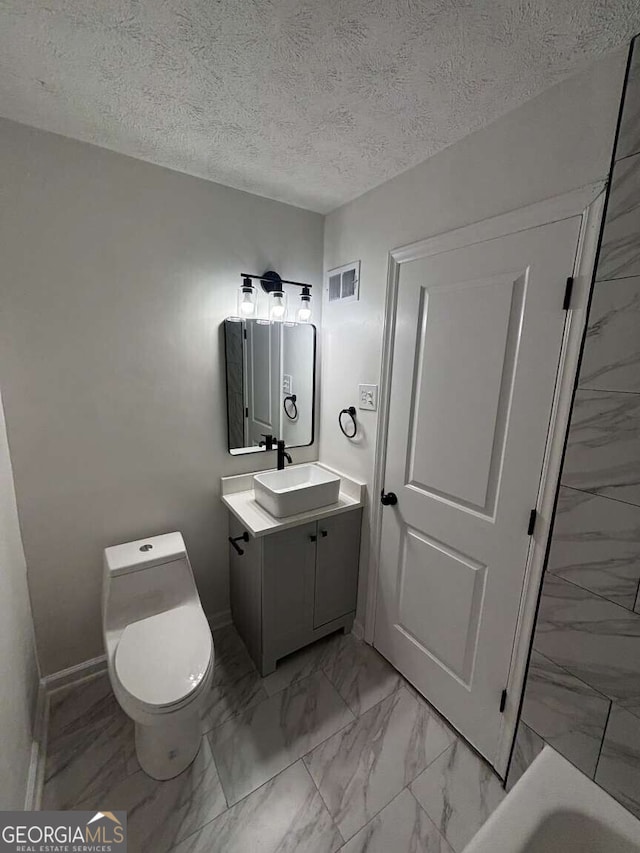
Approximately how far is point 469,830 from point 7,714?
1538 millimetres

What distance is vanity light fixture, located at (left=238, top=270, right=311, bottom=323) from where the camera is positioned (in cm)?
173

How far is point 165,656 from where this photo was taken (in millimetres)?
1315

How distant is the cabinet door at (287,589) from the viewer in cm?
164

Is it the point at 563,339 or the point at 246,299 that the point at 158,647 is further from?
the point at 563,339

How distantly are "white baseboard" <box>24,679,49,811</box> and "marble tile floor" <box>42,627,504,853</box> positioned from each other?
30 millimetres

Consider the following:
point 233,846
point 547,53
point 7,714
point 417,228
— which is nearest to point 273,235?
point 417,228

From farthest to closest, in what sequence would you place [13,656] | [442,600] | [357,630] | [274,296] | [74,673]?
[357,630]
[274,296]
[74,673]
[442,600]
[13,656]

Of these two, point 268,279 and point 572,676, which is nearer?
point 572,676

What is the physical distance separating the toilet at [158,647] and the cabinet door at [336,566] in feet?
2.06

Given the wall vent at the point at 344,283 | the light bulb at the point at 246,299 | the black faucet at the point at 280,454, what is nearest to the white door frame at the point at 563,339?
the wall vent at the point at 344,283

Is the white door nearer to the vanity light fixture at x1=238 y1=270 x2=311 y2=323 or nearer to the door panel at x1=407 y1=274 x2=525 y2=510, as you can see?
the door panel at x1=407 y1=274 x2=525 y2=510

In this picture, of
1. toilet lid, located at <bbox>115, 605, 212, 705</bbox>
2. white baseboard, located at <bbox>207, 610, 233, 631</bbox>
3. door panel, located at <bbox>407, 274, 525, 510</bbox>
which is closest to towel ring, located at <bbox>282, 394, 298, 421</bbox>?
door panel, located at <bbox>407, 274, 525, 510</bbox>

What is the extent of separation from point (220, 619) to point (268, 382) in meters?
1.43

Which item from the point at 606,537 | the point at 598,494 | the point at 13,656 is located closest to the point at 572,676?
the point at 606,537
